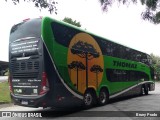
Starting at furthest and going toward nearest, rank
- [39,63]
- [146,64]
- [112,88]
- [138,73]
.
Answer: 1. [146,64]
2. [138,73]
3. [112,88]
4. [39,63]

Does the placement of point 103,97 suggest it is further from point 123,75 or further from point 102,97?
point 123,75

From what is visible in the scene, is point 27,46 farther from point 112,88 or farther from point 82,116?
point 112,88

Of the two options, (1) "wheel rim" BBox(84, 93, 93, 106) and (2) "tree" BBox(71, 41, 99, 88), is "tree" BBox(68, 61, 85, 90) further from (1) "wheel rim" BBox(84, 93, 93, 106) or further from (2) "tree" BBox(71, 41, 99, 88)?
(1) "wheel rim" BBox(84, 93, 93, 106)

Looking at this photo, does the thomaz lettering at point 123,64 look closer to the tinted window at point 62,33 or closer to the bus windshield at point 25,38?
the tinted window at point 62,33

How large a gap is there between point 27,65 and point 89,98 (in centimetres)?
352

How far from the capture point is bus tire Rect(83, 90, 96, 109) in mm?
12859

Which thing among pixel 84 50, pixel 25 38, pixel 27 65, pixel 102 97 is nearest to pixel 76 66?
pixel 84 50

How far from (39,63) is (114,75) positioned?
6.22 metres

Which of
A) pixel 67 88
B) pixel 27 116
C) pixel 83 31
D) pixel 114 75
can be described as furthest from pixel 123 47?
pixel 27 116

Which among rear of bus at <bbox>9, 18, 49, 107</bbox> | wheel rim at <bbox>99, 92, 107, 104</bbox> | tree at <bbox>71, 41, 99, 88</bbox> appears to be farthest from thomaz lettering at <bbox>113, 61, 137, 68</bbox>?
rear of bus at <bbox>9, 18, 49, 107</bbox>

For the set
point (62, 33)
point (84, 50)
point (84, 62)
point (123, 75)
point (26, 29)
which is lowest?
point (123, 75)

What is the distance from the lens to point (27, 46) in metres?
11.2

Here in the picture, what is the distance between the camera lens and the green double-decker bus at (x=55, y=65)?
1064cm

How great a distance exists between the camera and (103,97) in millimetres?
14633
